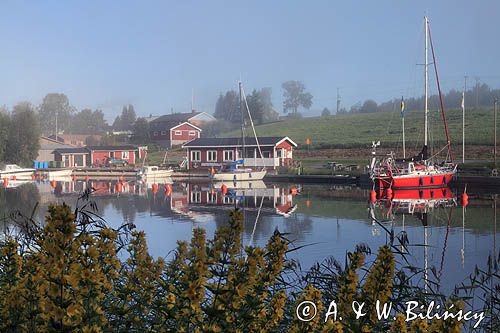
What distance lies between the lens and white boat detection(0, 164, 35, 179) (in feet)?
178

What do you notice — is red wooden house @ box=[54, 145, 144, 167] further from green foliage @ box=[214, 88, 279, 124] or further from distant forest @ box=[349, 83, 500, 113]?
distant forest @ box=[349, 83, 500, 113]

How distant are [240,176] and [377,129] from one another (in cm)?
3441

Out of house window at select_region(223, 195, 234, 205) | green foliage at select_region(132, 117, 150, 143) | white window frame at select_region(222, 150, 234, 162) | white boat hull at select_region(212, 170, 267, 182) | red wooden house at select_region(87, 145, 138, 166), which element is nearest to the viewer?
house window at select_region(223, 195, 234, 205)

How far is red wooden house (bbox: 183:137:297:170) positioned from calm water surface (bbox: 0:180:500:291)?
13.9 meters

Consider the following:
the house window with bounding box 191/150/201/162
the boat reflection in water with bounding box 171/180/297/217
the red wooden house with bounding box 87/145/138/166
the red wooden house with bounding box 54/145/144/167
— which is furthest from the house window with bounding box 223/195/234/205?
the red wooden house with bounding box 87/145/138/166

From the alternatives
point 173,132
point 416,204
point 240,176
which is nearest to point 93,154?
point 173,132

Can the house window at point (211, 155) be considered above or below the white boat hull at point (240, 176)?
above

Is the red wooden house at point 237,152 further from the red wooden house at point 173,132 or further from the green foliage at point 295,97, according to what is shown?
the green foliage at point 295,97

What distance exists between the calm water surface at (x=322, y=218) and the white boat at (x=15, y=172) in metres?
19.9

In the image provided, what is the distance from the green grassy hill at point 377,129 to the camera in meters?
62.0

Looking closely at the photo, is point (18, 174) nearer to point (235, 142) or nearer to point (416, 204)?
point (235, 142)

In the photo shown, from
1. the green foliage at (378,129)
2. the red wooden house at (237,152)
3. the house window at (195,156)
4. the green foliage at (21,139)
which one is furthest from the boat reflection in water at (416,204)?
the green foliage at (21,139)

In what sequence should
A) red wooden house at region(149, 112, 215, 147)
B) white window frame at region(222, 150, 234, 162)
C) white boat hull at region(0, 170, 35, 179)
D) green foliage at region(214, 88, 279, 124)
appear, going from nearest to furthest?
white window frame at region(222, 150, 234, 162), white boat hull at region(0, 170, 35, 179), red wooden house at region(149, 112, 215, 147), green foliage at region(214, 88, 279, 124)

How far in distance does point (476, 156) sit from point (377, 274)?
168 feet
